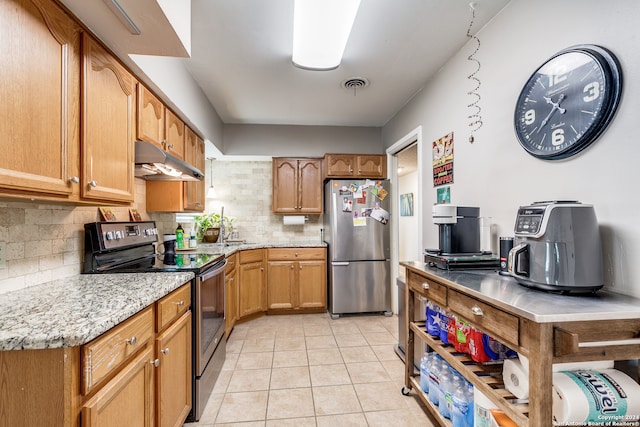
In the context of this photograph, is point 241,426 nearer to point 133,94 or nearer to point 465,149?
point 133,94

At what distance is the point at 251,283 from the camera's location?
3531 mm

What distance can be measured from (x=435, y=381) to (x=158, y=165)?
2.18 metres

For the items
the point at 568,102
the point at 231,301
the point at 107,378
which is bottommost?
the point at 231,301

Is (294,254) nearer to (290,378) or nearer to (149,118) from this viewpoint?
(290,378)

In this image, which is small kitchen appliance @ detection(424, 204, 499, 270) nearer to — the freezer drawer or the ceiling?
the ceiling

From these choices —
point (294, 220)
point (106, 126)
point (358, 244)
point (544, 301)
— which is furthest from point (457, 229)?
point (294, 220)

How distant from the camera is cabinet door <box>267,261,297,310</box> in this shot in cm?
370

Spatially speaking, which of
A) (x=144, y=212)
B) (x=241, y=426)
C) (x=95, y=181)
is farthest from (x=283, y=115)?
(x=241, y=426)

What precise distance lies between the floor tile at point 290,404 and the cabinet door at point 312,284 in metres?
1.63

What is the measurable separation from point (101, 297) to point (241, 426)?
3.72 feet

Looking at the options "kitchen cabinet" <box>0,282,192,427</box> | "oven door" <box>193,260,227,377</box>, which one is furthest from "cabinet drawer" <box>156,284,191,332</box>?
"oven door" <box>193,260,227,377</box>

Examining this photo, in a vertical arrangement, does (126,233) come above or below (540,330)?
above

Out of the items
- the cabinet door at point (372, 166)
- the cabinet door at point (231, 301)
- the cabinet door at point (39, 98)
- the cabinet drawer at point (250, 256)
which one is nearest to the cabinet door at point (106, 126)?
the cabinet door at point (39, 98)

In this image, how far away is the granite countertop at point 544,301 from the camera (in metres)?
0.92
